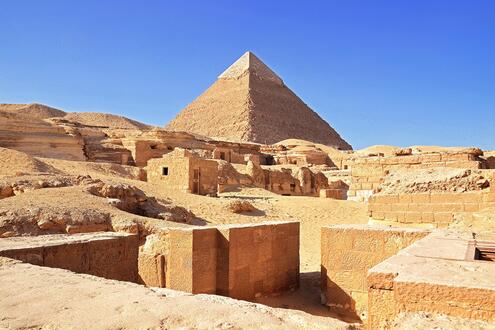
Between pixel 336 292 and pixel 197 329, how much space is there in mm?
3743

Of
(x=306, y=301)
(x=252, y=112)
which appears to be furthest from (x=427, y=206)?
(x=252, y=112)

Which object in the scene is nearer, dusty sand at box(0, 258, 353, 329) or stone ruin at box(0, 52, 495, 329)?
dusty sand at box(0, 258, 353, 329)

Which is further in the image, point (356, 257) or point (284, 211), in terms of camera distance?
point (284, 211)

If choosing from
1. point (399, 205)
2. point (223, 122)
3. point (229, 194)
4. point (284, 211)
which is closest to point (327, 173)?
point (229, 194)

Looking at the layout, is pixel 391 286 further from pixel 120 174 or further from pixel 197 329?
pixel 120 174

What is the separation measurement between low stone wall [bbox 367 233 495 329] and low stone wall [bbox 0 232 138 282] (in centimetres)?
251

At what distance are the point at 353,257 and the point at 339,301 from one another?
596 millimetres

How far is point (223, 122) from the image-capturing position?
73938 mm

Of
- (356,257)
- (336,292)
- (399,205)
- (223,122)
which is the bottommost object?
(336,292)

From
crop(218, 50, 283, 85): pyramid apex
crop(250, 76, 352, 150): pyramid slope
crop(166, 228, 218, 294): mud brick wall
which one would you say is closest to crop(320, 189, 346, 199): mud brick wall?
crop(166, 228, 218, 294): mud brick wall

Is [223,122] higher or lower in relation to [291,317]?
higher

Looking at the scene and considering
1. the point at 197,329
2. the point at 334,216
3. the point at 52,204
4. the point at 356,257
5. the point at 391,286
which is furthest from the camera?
the point at 334,216

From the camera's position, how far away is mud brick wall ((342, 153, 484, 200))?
9.59 metres

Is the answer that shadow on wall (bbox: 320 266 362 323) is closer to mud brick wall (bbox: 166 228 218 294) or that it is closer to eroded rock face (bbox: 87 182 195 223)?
mud brick wall (bbox: 166 228 218 294)
